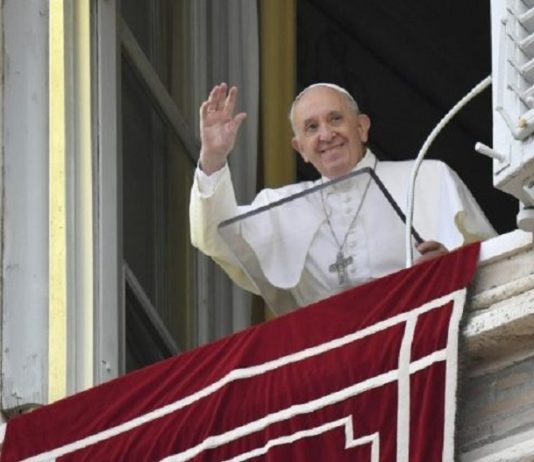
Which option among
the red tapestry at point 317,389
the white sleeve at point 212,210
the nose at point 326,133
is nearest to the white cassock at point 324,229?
the white sleeve at point 212,210

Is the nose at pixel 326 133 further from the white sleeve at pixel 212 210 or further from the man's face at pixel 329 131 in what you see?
the white sleeve at pixel 212 210

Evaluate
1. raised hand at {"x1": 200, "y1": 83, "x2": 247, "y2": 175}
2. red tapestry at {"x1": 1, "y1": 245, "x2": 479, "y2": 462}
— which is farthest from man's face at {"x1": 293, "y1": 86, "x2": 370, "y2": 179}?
red tapestry at {"x1": 1, "y1": 245, "x2": 479, "y2": 462}

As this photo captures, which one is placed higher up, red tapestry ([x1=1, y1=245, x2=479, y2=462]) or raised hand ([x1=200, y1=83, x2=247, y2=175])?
raised hand ([x1=200, y1=83, x2=247, y2=175])

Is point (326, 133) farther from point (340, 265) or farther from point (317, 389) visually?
point (317, 389)

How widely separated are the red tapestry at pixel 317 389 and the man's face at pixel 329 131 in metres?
0.73

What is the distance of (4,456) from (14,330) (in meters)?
0.57

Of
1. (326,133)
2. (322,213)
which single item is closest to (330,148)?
(326,133)

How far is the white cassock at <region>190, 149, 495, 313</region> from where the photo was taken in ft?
29.1

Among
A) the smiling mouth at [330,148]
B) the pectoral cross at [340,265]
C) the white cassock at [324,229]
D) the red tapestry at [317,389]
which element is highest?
the smiling mouth at [330,148]

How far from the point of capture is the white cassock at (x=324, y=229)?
8.86 meters

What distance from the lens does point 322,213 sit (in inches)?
355

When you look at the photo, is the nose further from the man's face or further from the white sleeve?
the white sleeve

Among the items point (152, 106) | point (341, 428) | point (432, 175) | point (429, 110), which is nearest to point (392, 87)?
point (429, 110)

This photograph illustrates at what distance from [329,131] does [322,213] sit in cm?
22
